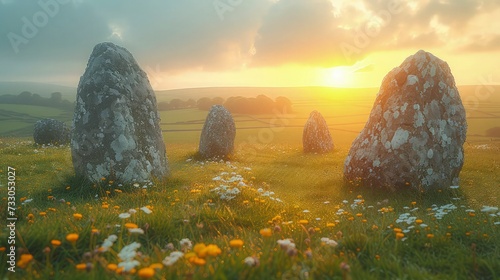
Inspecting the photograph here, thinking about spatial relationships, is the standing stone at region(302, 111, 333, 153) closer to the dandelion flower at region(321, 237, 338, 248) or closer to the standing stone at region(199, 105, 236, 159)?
the standing stone at region(199, 105, 236, 159)

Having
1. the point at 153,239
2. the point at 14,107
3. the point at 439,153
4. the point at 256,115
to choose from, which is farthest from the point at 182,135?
the point at 14,107

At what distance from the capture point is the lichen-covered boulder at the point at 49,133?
27.2 m

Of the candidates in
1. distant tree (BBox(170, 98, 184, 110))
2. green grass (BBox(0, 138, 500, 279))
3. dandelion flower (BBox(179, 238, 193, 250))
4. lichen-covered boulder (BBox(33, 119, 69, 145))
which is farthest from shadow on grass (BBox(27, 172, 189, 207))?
distant tree (BBox(170, 98, 184, 110))

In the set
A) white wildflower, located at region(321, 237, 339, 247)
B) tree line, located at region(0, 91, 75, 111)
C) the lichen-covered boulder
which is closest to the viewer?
white wildflower, located at region(321, 237, 339, 247)

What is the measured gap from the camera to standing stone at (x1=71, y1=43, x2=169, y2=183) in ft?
39.3

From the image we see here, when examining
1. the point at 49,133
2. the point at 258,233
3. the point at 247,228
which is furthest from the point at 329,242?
the point at 49,133

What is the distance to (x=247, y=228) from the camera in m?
7.02

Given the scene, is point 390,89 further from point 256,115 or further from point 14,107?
point 14,107

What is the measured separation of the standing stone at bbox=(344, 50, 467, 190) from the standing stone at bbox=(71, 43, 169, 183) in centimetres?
704

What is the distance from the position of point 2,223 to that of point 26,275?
4169 mm

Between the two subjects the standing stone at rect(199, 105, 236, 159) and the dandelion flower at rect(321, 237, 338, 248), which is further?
A: the standing stone at rect(199, 105, 236, 159)

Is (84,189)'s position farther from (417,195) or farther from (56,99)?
(56,99)

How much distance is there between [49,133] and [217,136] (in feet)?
42.4

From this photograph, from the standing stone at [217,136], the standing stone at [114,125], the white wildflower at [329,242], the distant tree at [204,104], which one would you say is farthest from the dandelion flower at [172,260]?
the distant tree at [204,104]
